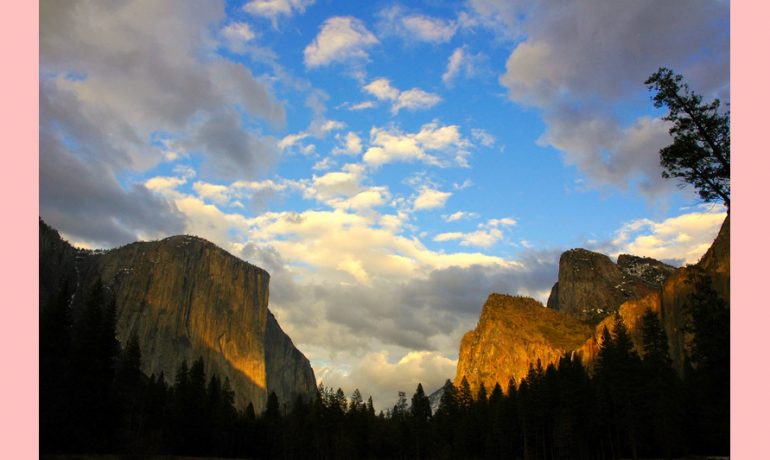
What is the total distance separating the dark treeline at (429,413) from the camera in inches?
1970

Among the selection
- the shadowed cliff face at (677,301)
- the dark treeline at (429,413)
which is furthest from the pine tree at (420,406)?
the shadowed cliff face at (677,301)

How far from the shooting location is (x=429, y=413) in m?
132

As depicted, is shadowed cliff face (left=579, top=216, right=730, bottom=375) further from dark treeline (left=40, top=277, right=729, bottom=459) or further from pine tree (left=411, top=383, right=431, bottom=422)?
pine tree (left=411, top=383, right=431, bottom=422)

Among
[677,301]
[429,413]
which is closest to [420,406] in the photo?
[429,413]

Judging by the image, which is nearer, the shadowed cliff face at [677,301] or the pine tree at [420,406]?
the shadowed cliff face at [677,301]

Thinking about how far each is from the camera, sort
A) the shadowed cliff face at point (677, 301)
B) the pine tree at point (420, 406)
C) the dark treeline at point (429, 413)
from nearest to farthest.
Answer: the dark treeline at point (429, 413) → the shadowed cliff face at point (677, 301) → the pine tree at point (420, 406)

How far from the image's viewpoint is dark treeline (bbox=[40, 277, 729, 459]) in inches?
1970

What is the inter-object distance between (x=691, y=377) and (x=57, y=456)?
231ft

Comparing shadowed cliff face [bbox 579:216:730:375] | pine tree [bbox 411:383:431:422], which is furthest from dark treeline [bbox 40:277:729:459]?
shadowed cliff face [bbox 579:216:730:375]

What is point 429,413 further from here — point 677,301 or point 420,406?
point 677,301

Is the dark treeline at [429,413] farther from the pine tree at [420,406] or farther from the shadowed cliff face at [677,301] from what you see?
the shadowed cliff face at [677,301]

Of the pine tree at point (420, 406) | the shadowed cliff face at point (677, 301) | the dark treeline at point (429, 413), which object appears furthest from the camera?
the pine tree at point (420, 406)

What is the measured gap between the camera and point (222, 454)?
100m

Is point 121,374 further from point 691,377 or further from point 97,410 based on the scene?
point 691,377
